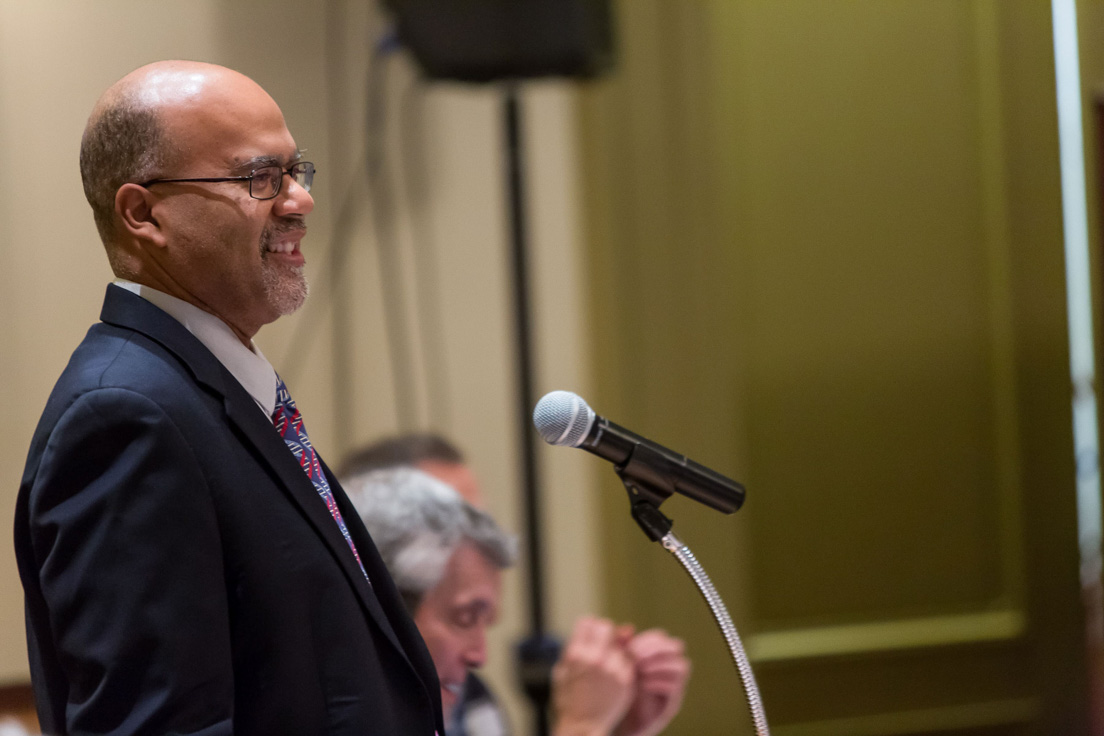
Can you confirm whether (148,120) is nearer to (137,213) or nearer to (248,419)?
(137,213)

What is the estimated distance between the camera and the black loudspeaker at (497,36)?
216 cm

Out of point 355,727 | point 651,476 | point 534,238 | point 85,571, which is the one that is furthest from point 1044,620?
point 85,571

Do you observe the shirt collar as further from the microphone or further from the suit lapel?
the microphone

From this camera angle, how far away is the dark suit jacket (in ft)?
2.39

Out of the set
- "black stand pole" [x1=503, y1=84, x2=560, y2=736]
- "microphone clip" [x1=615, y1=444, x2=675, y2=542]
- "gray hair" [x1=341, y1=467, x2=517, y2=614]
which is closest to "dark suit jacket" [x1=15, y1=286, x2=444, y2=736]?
"microphone clip" [x1=615, y1=444, x2=675, y2=542]

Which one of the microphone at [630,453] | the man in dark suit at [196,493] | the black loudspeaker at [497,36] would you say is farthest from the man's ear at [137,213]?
the black loudspeaker at [497,36]

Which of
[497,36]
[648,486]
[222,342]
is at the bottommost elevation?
[648,486]

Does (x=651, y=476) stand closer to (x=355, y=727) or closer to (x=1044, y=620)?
(x=355, y=727)

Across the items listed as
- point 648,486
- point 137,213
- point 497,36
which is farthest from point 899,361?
point 137,213

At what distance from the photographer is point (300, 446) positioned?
3.06ft

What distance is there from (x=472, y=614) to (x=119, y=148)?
30.8 inches

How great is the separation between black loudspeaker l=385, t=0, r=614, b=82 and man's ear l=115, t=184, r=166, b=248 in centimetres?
138

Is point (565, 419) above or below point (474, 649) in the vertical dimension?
above

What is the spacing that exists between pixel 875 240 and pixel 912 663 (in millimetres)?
1041
